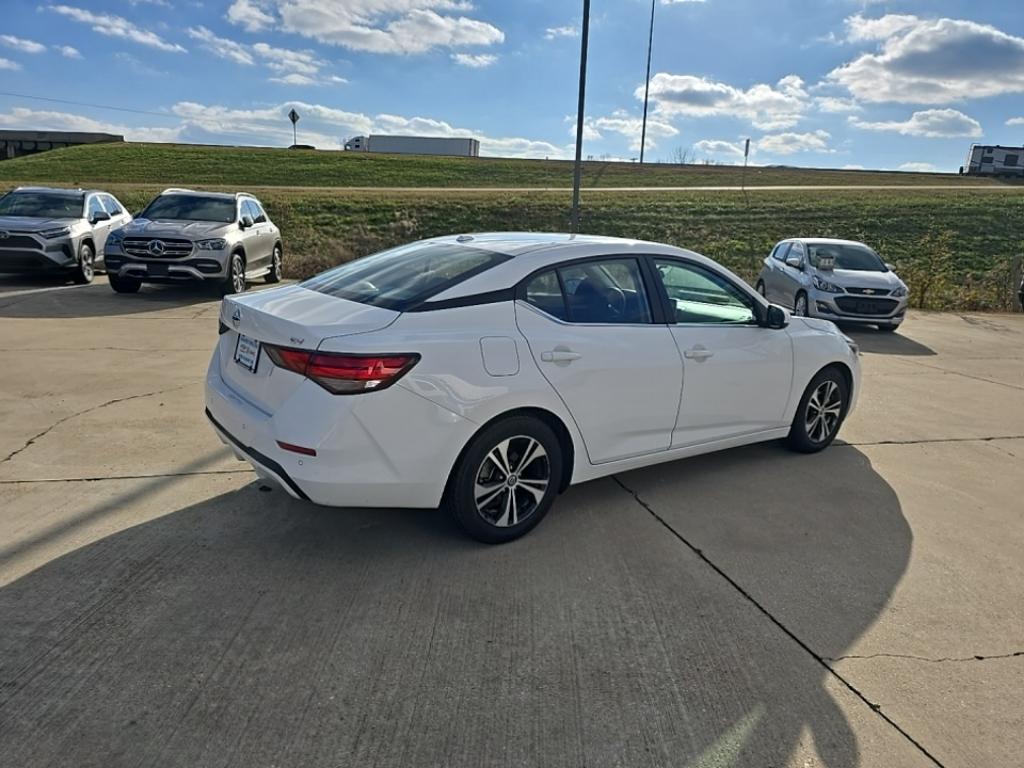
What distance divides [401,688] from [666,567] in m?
1.53

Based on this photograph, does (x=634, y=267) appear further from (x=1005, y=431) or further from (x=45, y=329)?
(x=45, y=329)

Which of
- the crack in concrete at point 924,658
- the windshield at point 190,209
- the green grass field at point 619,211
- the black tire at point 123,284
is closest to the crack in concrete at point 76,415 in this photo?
the crack in concrete at point 924,658

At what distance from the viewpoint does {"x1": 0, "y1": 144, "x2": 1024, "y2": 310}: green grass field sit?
20.8 m

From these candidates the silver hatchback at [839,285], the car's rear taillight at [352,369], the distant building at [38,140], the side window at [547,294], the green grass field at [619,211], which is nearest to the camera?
the car's rear taillight at [352,369]

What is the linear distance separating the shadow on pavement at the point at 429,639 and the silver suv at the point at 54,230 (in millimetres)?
10124

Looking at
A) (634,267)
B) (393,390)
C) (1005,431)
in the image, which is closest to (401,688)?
(393,390)

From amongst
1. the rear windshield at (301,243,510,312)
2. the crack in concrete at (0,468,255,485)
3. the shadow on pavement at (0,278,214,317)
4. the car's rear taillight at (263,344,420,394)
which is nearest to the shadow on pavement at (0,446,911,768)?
the crack in concrete at (0,468,255,485)

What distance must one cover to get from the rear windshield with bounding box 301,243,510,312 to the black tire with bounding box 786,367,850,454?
2641 mm

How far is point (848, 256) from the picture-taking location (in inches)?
523

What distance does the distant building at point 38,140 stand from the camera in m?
66.1

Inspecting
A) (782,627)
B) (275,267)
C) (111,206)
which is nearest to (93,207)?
(111,206)

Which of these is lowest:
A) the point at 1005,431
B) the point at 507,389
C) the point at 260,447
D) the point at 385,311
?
the point at 1005,431

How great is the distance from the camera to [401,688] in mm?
2684

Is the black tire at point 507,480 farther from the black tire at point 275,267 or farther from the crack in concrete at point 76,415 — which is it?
the black tire at point 275,267
